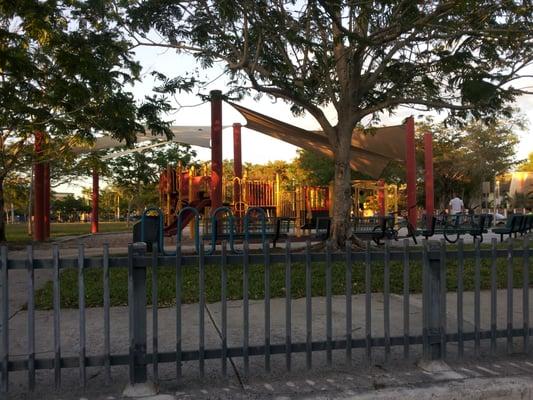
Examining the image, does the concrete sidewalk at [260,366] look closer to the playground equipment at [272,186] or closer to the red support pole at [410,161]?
the playground equipment at [272,186]

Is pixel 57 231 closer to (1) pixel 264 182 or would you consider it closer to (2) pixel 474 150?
(1) pixel 264 182

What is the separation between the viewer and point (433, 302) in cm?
451

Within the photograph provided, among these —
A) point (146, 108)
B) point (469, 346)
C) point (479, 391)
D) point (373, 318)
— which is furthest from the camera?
point (146, 108)

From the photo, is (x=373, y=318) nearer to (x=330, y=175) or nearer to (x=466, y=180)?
(x=330, y=175)

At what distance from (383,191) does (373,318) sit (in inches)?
538

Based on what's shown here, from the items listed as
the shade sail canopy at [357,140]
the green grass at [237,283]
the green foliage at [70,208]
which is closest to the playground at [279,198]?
the shade sail canopy at [357,140]

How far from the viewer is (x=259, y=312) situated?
6637 mm

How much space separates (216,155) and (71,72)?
17.9 ft

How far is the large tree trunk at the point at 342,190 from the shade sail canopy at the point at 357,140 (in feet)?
12.0

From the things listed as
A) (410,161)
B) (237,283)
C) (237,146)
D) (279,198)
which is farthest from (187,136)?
(237,283)

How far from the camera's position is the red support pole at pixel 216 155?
15.4 meters

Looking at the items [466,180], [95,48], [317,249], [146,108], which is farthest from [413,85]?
[466,180]

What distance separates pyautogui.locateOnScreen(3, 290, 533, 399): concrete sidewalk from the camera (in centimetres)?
402

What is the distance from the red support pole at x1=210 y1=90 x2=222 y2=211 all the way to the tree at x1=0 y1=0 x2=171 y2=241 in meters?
3.16
